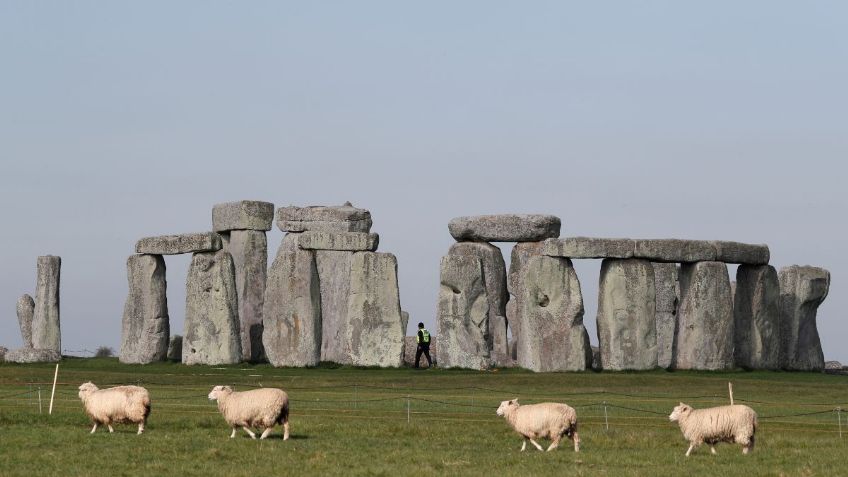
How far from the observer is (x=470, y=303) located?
4659 centimetres

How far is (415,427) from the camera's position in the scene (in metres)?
28.0

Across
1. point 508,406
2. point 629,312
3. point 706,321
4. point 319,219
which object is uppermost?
point 319,219

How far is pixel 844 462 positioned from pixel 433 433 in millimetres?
6878

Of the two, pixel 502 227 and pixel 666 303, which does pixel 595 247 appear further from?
pixel 666 303

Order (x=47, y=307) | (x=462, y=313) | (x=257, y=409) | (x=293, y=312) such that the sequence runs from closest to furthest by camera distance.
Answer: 1. (x=257, y=409)
2. (x=462, y=313)
3. (x=293, y=312)
4. (x=47, y=307)

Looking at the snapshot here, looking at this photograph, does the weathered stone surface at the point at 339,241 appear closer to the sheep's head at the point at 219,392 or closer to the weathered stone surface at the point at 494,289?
the weathered stone surface at the point at 494,289

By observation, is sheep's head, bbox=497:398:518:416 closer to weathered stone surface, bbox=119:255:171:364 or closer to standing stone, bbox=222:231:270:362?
weathered stone surface, bbox=119:255:171:364

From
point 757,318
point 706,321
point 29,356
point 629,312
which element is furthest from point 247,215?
point 757,318

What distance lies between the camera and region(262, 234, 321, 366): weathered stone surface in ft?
152

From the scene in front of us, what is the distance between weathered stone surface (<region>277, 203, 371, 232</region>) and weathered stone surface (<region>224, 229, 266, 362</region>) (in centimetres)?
213

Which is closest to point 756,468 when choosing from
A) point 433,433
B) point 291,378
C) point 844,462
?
point 844,462

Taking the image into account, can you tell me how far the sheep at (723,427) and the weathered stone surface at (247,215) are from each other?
2749 centimetres

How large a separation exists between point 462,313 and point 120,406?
21.1 metres

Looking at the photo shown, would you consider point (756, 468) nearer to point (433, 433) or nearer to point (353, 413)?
point (433, 433)
